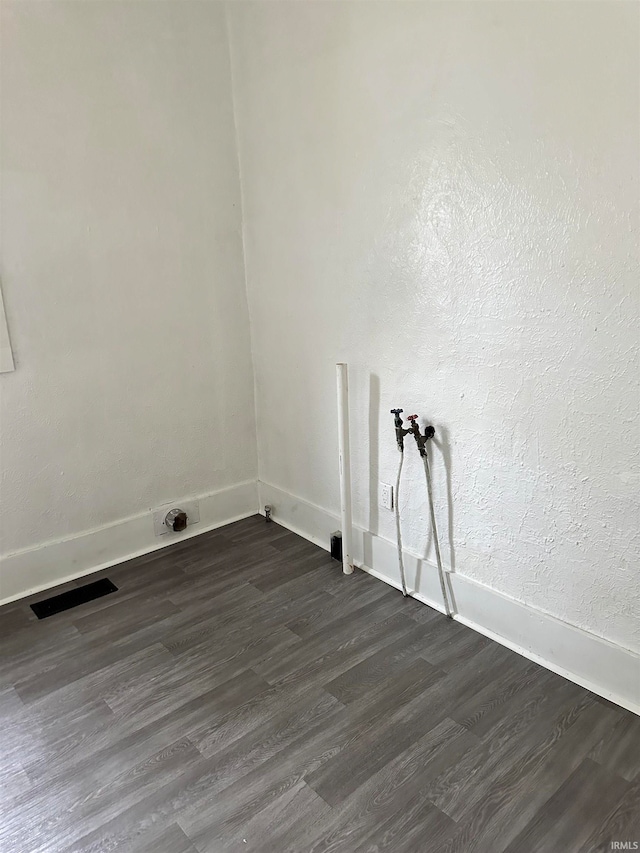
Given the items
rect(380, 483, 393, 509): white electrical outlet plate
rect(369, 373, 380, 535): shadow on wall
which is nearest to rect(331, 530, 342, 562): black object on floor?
rect(369, 373, 380, 535): shadow on wall

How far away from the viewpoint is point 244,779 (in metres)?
1.59

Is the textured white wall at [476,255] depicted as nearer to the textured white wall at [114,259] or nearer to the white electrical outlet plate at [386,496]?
the white electrical outlet plate at [386,496]

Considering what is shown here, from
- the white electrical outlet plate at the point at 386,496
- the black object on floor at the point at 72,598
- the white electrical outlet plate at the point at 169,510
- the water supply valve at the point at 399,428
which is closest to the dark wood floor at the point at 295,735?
the black object on floor at the point at 72,598

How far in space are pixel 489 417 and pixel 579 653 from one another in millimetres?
792

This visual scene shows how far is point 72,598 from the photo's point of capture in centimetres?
248

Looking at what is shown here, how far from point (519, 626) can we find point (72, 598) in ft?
5.82

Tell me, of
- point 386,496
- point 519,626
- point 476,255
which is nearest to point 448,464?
point 386,496

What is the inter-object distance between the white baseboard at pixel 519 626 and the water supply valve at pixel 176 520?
69 centimetres

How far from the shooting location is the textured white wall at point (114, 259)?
7.57 feet

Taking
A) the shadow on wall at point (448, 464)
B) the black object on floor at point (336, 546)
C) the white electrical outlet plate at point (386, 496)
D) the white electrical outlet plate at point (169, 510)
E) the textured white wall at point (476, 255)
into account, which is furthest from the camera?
the white electrical outlet plate at point (169, 510)

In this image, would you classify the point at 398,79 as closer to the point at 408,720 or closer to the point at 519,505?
the point at 519,505

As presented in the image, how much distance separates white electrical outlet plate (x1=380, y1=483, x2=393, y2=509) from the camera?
8.02 feet

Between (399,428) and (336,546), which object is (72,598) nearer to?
(336,546)

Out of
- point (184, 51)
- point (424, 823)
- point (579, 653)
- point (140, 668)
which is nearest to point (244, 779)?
point (424, 823)
